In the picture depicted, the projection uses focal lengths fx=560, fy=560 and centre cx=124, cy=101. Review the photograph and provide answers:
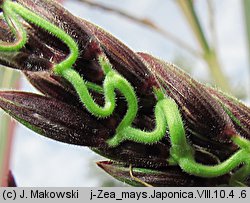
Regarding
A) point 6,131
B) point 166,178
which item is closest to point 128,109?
point 166,178

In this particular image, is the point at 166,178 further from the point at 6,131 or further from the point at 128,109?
the point at 6,131

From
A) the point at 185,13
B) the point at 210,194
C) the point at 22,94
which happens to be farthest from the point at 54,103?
the point at 185,13

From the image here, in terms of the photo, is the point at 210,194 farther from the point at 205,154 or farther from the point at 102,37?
the point at 102,37

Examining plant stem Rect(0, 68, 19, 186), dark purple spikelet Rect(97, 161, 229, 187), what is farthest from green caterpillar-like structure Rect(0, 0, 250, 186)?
plant stem Rect(0, 68, 19, 186)

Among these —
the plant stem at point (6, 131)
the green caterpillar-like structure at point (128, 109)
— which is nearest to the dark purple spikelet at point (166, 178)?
the green caterpillar-like structure at point (128, 109)

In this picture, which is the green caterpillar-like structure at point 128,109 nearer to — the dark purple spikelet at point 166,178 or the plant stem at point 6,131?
the dark purple spikelet at point 166,178

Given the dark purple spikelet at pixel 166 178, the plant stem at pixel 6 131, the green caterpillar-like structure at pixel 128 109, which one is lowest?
the dark purple spikelet at pixel 166 178

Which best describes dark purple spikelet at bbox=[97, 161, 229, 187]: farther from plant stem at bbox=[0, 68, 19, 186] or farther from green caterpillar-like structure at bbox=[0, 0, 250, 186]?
plant stem at bbox=[0, 68, 19, 186]

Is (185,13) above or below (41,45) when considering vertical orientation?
above
